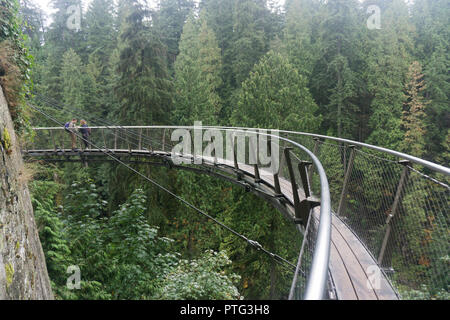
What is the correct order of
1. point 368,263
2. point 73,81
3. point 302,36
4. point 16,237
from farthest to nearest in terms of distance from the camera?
point 302,36
point 73,81
point 16,237
point 368,263

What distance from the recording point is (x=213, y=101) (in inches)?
989

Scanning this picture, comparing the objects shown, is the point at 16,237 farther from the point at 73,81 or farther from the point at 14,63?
the point at 73,81

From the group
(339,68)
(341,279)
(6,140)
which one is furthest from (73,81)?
(341,279)

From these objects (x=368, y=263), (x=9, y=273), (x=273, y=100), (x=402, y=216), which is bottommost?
(x=9, y=273)

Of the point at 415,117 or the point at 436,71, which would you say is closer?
the point at 415,117

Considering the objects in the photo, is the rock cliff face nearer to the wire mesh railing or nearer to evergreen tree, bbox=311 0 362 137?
the wire mesh railing

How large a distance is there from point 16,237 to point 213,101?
72.0ft

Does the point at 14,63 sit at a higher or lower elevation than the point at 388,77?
lower

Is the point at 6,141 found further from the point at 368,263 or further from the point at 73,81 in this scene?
the point at 73,81

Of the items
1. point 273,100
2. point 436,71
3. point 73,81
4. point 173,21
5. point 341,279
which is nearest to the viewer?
point 341,279

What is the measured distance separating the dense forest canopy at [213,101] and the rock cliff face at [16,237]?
102 centimetres

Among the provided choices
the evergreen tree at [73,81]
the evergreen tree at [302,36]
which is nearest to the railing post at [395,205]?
the evergreen tree at [302,36]

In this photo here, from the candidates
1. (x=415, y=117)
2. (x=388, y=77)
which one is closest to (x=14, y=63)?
(x=415, y=117)

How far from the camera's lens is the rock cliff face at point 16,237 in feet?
12.1
